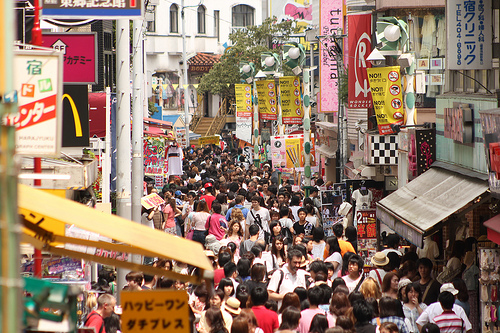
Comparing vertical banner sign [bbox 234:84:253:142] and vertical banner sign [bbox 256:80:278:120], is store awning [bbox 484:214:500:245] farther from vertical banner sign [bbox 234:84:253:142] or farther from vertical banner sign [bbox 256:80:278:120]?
vertical banner sign [bbox 234:84:253:142]

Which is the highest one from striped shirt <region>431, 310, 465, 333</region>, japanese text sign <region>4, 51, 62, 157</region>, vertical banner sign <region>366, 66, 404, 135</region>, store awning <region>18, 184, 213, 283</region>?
vertical banner sign <region>366, 66, 404, 135</region>

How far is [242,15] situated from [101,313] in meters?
62.8

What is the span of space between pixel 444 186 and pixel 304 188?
11720mm

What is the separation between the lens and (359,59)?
20.7 meters

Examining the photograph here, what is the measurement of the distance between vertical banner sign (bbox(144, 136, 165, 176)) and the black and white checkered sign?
7932 mm

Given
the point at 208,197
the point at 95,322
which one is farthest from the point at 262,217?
the point at 95,322

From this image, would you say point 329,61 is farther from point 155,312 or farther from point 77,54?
point 155,312

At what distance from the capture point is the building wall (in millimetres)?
11557

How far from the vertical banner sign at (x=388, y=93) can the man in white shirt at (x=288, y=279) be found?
22.7 ft

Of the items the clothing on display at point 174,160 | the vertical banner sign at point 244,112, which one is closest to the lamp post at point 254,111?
the vertical banner sign at point 244,112

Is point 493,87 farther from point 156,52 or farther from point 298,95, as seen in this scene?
point 156,52

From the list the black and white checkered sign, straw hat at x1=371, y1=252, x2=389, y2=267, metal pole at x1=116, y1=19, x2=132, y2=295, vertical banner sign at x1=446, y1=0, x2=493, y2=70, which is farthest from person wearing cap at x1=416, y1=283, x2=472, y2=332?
the black and white checkered sign

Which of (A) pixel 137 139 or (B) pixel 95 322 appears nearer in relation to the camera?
(B) pixel 95 322

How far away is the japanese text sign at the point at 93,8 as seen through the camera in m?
8.03
